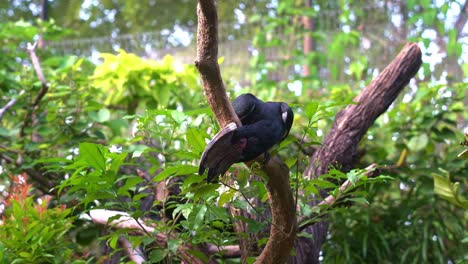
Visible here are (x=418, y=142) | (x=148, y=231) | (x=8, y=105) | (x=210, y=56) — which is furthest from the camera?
(x=418, y=142)

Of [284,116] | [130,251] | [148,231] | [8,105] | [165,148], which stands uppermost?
[284,116]

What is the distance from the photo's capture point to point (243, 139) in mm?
1373

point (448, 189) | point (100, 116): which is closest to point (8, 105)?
point (100, 116)

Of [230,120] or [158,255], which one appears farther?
[158,255]

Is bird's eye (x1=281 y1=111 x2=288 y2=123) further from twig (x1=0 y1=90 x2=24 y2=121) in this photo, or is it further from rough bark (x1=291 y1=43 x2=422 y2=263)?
twig (x1=0 y1=90 x2=24 y2=121)

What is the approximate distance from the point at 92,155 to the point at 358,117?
118 cm

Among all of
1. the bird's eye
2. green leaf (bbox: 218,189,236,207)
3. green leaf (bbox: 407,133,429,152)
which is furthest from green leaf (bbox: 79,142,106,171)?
green leaf (bbox: 407,133,429,152)

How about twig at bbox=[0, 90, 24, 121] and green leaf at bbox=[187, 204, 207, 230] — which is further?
twig at bbox=[0, 90, 24, 121]

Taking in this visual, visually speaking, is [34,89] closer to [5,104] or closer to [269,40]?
[5,104]

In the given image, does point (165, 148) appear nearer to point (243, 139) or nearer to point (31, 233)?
point (31, 233)

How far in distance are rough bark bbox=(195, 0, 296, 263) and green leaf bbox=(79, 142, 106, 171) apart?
37 centimetres

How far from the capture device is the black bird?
4.42ft

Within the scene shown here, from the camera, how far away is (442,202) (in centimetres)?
288

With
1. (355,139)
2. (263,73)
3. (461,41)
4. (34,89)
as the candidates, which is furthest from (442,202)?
(34,89)
